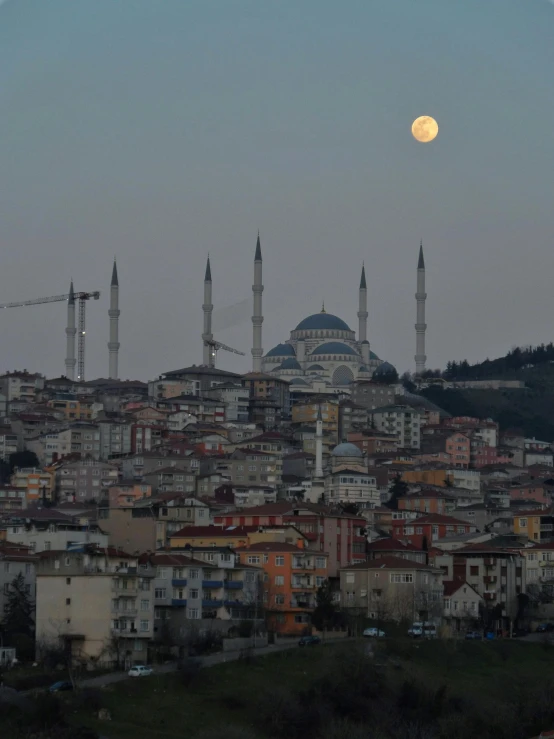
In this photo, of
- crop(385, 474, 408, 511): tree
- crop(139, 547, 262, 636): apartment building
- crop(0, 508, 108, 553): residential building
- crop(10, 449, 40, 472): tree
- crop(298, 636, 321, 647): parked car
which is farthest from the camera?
crop(10, 449, 40, 472): tree

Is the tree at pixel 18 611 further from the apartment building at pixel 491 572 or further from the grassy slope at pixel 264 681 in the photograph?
the apartment building at pixel 491 572

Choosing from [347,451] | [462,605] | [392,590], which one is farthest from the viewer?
Result: [347,451]

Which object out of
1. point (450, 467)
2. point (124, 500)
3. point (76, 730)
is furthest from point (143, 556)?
point (450, 467)

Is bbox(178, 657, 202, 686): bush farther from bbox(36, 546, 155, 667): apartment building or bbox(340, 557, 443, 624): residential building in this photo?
bbox(340, 557, 443, 624): residential building

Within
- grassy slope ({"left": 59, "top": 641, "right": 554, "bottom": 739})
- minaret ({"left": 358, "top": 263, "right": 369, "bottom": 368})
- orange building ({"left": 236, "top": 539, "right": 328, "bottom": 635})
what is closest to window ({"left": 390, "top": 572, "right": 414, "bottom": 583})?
orange building ({"left": 236, "top": 539, "right": 328, "bottom": 635})

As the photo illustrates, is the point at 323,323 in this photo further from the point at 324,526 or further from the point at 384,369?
the point at 324,526

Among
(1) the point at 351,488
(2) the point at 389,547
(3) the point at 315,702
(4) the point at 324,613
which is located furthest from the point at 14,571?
(1) the point at 351,488
